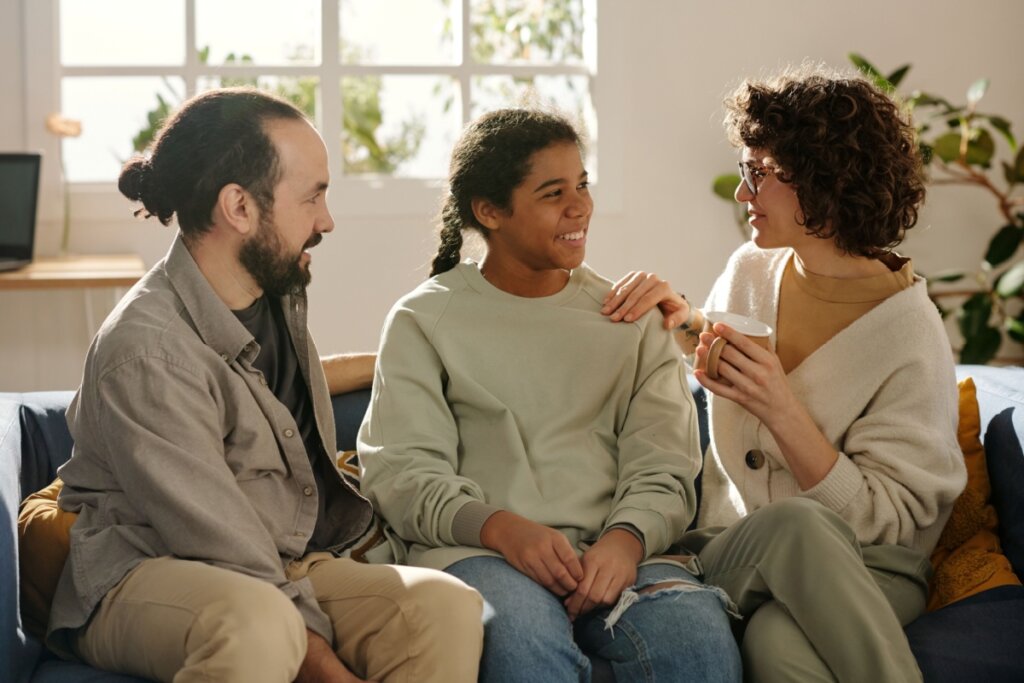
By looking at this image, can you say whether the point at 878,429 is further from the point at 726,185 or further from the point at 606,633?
the point at 726,185

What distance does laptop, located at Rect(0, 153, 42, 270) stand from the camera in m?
3.70

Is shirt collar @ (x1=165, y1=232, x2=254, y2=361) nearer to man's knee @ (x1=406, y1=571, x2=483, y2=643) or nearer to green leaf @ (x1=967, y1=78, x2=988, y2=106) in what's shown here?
man's knee @ (x1=406, y1=571, x2=483, y2=643)

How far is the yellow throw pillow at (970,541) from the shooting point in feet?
7.00

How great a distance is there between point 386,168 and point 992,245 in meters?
2.77

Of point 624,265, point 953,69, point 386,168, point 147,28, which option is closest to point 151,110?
point 147,28

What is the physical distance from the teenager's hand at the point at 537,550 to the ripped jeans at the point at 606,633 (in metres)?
0.02

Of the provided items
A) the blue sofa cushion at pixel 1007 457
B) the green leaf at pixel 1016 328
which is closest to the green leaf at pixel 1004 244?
the green leaf at pixel 1016 328

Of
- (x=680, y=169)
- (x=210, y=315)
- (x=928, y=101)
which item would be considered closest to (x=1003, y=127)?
(x=928, y=101)

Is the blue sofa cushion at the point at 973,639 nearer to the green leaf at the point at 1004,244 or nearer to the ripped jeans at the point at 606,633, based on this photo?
the ripped jeans at the point at 606,633

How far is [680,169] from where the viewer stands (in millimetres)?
4379

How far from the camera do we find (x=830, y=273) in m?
2.24

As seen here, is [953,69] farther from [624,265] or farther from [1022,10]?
[624,265]

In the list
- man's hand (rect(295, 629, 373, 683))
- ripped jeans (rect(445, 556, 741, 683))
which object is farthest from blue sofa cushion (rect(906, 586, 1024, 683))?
man's hand (rect(295, 629, 373, 683))

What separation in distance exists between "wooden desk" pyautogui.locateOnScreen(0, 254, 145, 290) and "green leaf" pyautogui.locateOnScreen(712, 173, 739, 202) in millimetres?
1869
